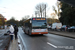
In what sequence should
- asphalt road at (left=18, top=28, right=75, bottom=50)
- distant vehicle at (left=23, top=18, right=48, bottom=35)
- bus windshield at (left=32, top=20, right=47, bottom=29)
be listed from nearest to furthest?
asphalt road at (left=18, top=28, right=75, bottom=50) → distant vehicle at (left=23, top=18, right=48, bottom=35) → bus windshield at (left=32, top=20, right=47, bottom=29)

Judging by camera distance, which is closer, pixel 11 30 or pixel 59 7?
pixel 11 30

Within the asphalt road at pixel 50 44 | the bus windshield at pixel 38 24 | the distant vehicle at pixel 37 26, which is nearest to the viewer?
the asphalt road at pixel 50 44

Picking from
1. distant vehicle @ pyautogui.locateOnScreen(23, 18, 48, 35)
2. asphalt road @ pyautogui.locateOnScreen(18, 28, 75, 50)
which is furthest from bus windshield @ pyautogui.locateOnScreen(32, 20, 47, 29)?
asphalt road @ pyautogui.locateOnScreen(18, 28, 75, 50)

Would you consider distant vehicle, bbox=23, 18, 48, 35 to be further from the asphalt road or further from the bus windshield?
the asphalt road

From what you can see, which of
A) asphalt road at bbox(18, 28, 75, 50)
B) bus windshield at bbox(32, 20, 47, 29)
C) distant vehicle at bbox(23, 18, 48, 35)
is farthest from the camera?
bus windshield at bbox(32, 20, 47, 29)

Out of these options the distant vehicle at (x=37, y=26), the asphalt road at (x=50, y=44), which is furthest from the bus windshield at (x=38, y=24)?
the asphalt road at (x=50, y=44)

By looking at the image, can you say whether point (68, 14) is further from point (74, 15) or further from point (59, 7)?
point (59, 7)

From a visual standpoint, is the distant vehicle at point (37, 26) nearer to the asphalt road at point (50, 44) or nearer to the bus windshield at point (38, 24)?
the bus windshield at point (38, 24)

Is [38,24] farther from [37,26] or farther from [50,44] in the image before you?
[50,44]

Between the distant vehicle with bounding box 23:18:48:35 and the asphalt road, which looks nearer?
the asphalt road

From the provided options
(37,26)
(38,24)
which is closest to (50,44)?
(37,26)

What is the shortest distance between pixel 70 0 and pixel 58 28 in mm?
26366

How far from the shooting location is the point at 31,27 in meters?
16.4

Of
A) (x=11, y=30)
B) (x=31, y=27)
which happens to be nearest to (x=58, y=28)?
(x=31, y=27)
